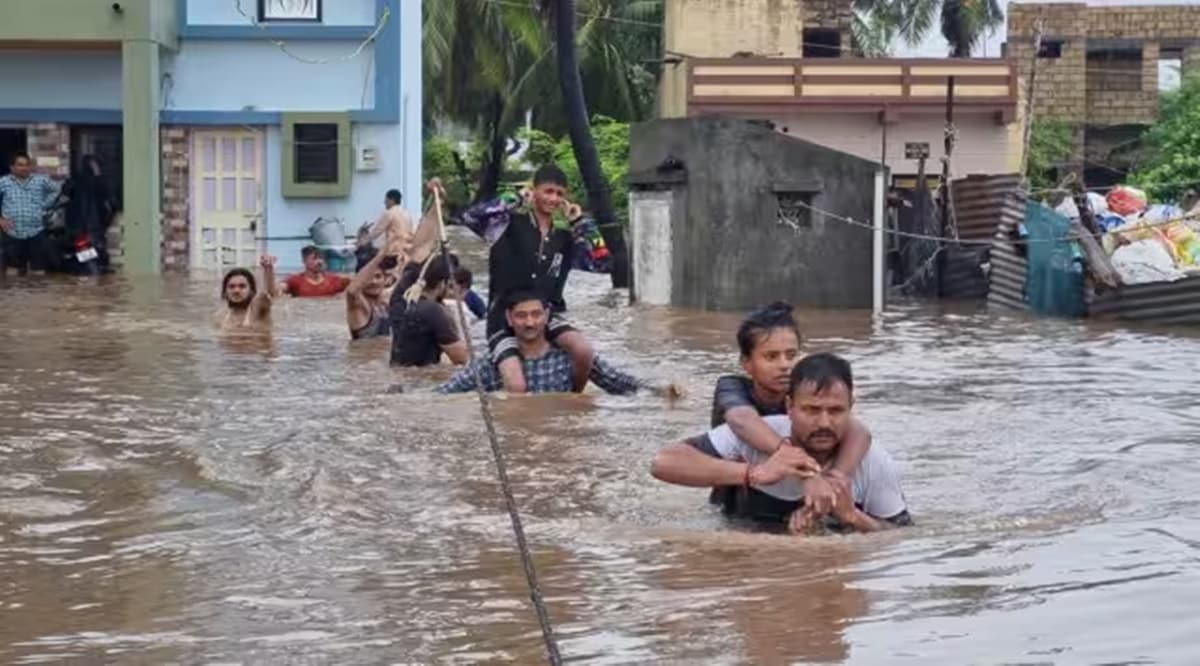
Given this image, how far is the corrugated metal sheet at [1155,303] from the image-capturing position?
67.1 ft

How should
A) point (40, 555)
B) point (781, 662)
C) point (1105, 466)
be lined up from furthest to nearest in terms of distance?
point (1105, 466) < point (40, 555) < point (781, 662)

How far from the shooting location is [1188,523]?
26.8 ft

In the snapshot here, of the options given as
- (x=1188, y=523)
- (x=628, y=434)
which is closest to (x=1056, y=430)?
(x=628, y=434)

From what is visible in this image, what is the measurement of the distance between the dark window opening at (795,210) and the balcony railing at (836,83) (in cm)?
1236

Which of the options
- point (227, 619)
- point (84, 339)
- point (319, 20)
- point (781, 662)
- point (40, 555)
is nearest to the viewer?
point (781, 662)

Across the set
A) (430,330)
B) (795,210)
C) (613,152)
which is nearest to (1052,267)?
(795,210)

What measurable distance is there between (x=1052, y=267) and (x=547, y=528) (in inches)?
598

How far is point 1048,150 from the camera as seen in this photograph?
45438 mm

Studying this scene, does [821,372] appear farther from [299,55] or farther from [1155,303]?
[299,55]

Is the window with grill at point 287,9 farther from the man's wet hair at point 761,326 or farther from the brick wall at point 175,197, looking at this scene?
the man's wet hair at point 761,326

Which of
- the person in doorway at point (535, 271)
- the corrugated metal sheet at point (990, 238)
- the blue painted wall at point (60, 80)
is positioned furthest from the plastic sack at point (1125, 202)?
the blue painted wall at point (60, 80)

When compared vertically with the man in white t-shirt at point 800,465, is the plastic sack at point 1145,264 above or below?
above

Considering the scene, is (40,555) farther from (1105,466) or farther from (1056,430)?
(1056,430)

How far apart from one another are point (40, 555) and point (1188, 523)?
4.38m
